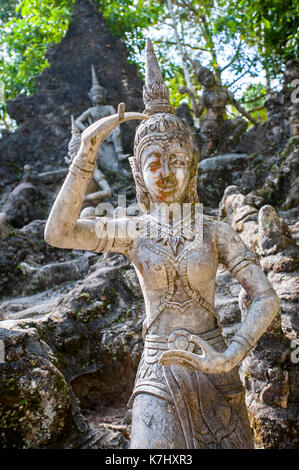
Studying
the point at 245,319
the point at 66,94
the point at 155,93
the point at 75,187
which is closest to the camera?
the point at 245,319

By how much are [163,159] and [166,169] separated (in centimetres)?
8

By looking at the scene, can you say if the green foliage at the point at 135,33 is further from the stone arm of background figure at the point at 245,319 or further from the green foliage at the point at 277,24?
the stone arm of background figure at the point at 245,319

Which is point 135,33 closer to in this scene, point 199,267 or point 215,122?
point 215,122

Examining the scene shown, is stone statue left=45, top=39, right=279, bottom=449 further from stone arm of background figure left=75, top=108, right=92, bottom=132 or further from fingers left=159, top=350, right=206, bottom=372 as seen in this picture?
stone arm of background figure left=75, top=108, right=92, bottom=132

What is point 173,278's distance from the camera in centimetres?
253

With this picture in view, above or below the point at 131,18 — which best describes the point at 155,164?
below

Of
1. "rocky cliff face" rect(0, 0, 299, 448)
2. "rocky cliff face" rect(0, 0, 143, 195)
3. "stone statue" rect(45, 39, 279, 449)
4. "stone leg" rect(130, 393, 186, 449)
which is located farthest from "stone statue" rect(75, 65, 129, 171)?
"stone leg" rect(130, 393, 186, 449)

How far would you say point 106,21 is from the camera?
1389cm

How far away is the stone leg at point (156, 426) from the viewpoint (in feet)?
7.09

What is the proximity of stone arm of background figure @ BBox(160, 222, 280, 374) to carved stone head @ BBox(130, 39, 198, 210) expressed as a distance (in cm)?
40

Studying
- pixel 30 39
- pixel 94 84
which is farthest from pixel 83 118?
pixel 30 39

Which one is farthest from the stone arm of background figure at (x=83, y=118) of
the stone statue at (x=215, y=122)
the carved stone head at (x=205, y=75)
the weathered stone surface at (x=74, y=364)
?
the weathered stone surface at (x=74, y=364)

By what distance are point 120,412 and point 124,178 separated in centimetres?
703

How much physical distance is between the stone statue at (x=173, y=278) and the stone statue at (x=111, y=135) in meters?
8.44
